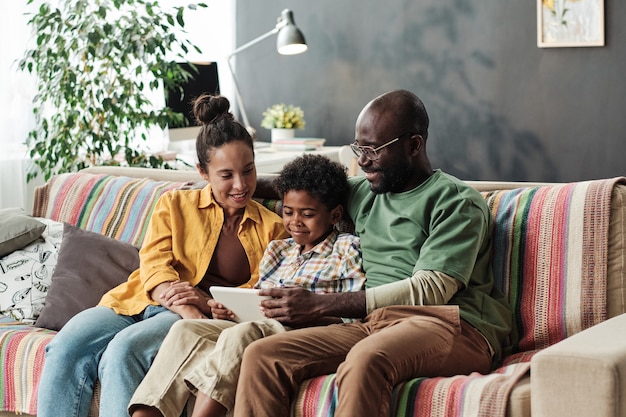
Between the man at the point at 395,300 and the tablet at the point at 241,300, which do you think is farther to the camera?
the tablet at the point at 241,300

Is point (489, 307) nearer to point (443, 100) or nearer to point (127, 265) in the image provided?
point (127, 265)

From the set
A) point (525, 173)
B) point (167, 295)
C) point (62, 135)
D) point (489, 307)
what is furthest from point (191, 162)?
point (489, 307)

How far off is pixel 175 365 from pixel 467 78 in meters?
3.37

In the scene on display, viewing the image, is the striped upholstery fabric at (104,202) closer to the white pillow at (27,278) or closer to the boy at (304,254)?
the white pillow at (27,278)

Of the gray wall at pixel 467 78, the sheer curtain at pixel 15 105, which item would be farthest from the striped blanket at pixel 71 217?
the gray wall at pixel 467 78

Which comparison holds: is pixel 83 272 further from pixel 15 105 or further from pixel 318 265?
pixel 15 105

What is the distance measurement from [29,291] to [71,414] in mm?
629

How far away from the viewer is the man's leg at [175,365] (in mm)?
2154

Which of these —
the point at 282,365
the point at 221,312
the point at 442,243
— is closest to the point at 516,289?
the point at 442,243

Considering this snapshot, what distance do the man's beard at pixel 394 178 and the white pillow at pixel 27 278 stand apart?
118cm

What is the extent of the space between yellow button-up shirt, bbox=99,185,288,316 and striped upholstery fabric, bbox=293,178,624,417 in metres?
0.66

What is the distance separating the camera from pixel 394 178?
2.38 meters

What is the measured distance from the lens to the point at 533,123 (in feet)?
16.4

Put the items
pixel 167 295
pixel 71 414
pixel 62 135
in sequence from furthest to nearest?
pixel 62 135 < pixel 167 295 < pixel 71 414
